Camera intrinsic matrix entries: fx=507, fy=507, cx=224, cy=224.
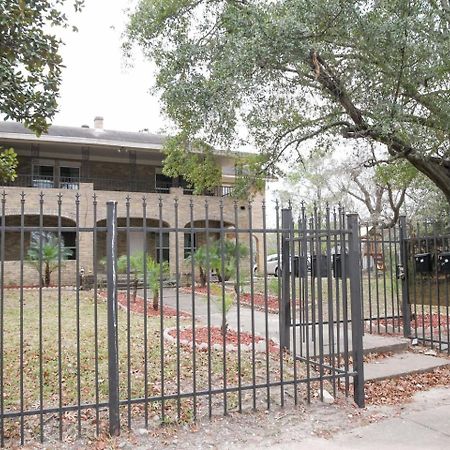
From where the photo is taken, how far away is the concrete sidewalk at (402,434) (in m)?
4.40

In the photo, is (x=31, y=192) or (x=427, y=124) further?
(x=31, y=192)

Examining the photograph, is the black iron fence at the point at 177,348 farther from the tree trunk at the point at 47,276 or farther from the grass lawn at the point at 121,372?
the tree trunk at the point at 47,276

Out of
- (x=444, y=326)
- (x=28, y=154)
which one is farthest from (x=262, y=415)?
(x=28, y=154)

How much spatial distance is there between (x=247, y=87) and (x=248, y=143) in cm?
363

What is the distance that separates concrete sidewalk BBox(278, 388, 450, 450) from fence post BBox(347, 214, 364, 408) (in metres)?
0.46

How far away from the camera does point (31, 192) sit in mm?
19453

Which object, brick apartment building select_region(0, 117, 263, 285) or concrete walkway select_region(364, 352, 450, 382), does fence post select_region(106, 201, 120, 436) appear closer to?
concrete walkway select_region(364, 352, 450, 382)

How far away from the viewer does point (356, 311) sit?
216 inches

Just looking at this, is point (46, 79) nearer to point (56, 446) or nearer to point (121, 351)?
point (121, 351)

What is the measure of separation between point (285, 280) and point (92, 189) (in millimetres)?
15543

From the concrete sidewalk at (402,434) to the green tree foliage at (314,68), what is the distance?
19.0 feet

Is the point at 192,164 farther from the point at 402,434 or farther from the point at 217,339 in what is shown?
the point at 402,434

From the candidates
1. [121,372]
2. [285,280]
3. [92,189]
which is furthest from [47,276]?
[285,280]

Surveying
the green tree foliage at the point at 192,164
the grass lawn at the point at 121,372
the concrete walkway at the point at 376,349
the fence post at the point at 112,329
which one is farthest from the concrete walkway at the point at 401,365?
the green tree foliage at the point at 192,164
